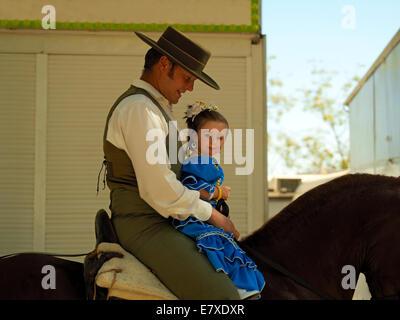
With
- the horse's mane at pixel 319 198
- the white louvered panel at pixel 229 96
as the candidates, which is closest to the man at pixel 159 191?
the horse's mane at pixel 319 198

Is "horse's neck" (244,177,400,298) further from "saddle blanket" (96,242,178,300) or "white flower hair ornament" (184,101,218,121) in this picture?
"white flower hair ornament" (184,101,218,121)

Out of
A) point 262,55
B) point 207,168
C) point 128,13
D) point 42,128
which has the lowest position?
point 207,168

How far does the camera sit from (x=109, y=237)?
2.31 meters

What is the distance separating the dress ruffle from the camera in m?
2.16

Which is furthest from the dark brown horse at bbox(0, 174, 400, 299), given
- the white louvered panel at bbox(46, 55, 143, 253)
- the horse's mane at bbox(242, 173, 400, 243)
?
the white louvered panel at bbox(46, 55, 143, 253)

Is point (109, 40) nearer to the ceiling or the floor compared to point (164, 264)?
nearer to the ceiling

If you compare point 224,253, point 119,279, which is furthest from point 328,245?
point 119,279


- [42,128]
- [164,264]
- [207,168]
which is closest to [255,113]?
[42,128]

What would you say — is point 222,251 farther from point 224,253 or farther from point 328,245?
point 328,245

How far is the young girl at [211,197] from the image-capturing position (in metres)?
2.17

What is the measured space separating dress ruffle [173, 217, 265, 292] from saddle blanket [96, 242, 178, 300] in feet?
0.83

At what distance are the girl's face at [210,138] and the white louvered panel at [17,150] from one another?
11.6 ft
